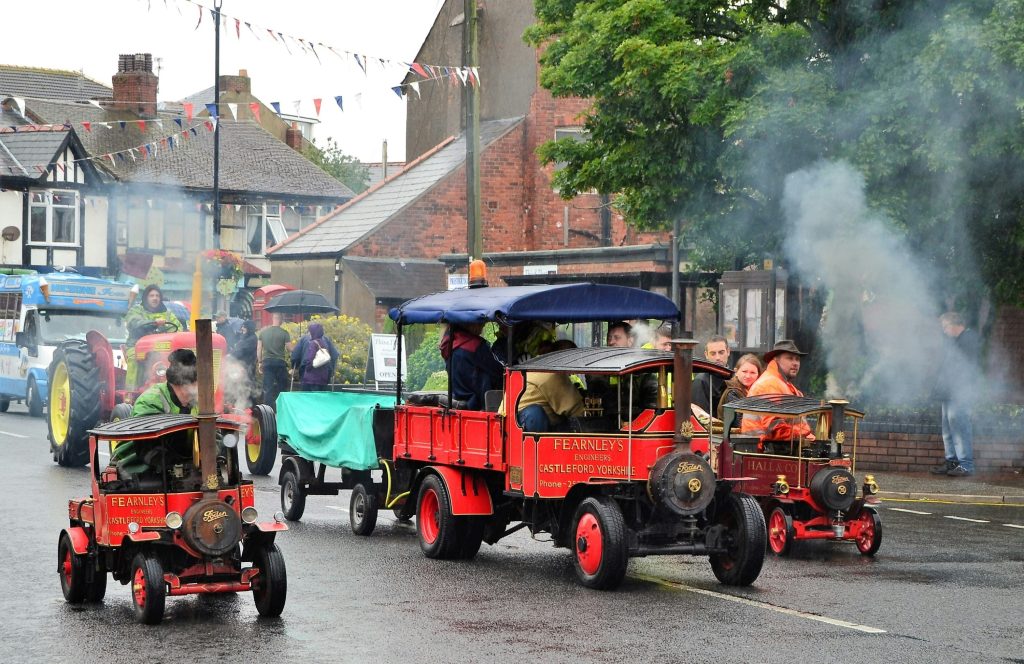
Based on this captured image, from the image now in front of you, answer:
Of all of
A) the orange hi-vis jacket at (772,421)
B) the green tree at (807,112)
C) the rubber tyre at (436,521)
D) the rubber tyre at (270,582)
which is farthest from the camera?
the green tree at (807,112)

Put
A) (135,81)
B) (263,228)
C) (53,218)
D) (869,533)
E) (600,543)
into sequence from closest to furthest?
(600,543)
(869,533)
(53,218)
(135,81)
(263,228)

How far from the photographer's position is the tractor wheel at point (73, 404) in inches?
717

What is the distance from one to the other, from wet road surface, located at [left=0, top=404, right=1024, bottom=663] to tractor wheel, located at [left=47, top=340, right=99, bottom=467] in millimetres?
4951

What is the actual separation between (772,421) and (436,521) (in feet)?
9.61

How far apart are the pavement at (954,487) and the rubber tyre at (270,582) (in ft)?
32.5

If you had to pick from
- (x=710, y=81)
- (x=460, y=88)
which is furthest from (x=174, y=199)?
(x=710, y=81)

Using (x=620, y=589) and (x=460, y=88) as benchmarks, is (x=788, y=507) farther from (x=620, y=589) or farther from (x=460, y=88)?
(x=460, y=88)

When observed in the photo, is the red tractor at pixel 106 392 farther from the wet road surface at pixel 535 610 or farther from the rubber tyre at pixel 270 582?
the rubber tyre at pixel 270 582

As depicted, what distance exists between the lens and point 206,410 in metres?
8.90

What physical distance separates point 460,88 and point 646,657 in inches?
1523

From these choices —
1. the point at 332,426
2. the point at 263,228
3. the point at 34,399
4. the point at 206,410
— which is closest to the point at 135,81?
the point at 263,228

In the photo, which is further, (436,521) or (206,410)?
(436,521)

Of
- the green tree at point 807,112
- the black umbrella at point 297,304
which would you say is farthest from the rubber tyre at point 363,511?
the black umbrella at point 297,304

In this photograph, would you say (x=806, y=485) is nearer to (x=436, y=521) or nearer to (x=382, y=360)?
(x=436, y=521)
